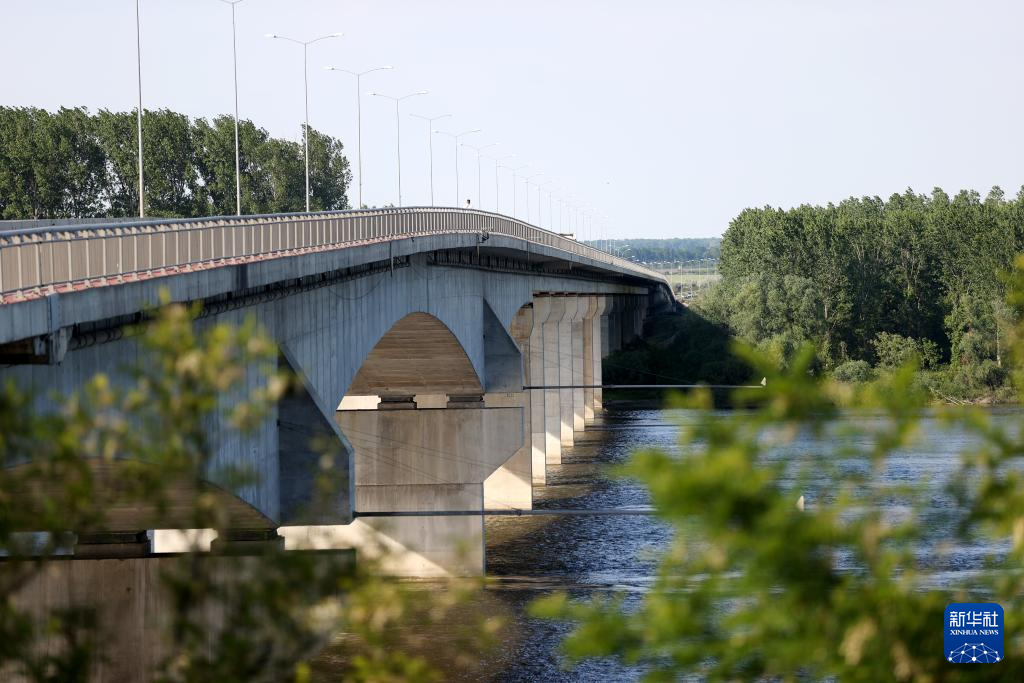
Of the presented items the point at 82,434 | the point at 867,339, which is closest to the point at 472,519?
the point at 82,434

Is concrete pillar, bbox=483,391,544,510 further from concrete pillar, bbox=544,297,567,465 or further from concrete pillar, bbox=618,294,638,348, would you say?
concrete pillar, bbox=618,294,638,348

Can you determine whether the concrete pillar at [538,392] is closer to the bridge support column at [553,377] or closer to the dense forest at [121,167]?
the bridge support column at [553,377]

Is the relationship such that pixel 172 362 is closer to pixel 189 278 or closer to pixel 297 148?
pixel 189 278

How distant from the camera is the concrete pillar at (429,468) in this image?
44625 millimetres

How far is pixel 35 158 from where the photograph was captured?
76.5m

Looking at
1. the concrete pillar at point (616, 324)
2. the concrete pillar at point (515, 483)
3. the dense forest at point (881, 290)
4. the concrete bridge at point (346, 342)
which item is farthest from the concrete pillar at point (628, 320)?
the concrete pillar at point (515, 483)

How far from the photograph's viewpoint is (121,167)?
82562 millimetres

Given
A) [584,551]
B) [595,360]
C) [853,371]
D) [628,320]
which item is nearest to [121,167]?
[595,360]

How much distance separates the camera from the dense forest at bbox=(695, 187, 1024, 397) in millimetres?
109375

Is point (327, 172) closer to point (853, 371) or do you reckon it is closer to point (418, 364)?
point (853, 371)

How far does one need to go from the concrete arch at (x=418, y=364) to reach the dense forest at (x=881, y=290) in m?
52.6

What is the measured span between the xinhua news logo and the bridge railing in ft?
32.8

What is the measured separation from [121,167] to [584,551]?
44225 mm

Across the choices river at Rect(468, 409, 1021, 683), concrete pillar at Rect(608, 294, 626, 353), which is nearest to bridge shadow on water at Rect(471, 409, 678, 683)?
river at Rect(468, 409, 1021, 683)
